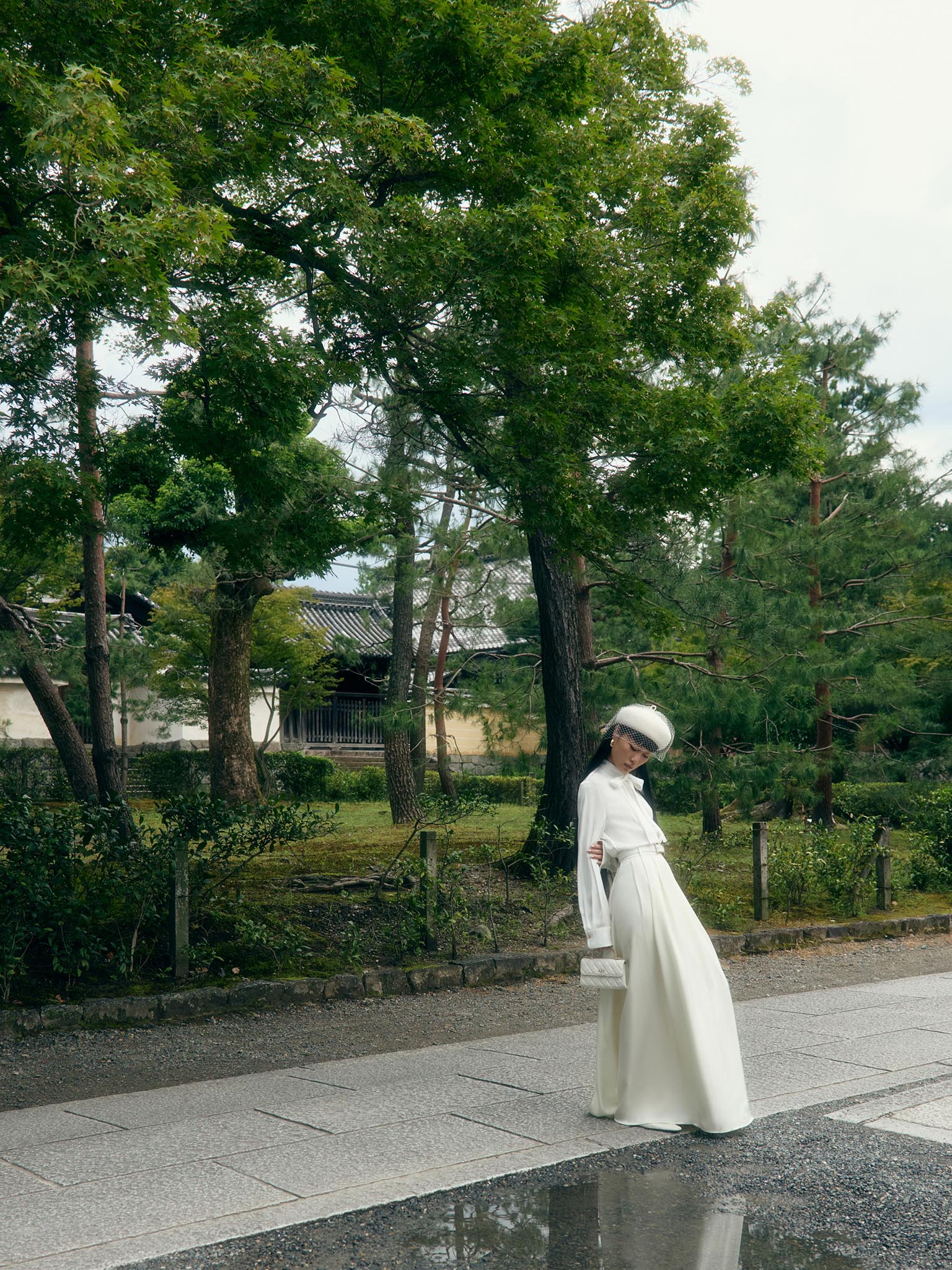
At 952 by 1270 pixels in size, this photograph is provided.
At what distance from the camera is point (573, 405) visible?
7664 millimetres

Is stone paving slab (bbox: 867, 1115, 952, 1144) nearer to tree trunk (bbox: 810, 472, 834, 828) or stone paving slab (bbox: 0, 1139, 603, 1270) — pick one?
stone paving slab (bbox: 0, 1139, 603, 1270)

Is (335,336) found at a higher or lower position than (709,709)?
higher

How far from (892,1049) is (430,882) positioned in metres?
3.39

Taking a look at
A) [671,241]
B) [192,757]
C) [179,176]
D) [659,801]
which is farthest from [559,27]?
[192,757]

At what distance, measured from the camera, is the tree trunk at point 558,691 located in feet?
36.4

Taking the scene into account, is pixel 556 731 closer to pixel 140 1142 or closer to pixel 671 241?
pixel 671 241

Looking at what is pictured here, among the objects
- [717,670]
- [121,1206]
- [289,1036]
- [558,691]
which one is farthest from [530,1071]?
[717,670]

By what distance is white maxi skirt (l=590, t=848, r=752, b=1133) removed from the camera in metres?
4.30

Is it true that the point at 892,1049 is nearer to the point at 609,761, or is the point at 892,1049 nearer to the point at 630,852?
the point at 630,852

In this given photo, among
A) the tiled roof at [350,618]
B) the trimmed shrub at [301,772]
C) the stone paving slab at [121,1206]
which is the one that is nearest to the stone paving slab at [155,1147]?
the stone paving slab at [121,1206]

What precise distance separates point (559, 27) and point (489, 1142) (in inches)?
294

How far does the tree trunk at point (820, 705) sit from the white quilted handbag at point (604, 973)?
1138cm

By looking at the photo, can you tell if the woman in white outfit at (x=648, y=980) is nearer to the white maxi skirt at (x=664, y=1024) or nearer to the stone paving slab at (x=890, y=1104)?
the white maxi skirt at (x=664, y=1024)

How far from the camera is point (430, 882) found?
8000mm
